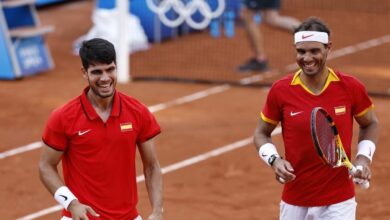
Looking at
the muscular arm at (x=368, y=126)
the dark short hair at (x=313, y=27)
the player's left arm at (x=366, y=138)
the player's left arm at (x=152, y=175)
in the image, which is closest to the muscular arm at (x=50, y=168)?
the player's left arm at (x=152, y=175)

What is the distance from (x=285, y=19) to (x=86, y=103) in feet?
48.9

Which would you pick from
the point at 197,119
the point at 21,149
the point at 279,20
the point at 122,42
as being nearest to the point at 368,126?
the point at 21,149

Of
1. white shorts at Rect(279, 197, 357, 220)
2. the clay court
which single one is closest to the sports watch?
white shorts at Rect(279, 197, 357, 220)

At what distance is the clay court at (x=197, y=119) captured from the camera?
9.88 m

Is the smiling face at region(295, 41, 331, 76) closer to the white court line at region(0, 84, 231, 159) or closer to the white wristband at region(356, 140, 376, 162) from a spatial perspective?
the white wristband at region(356, 140, 376, 162)

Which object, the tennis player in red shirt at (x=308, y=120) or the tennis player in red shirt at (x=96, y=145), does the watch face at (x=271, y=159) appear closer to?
the tennis player in red shirt at (x=308, y=120)

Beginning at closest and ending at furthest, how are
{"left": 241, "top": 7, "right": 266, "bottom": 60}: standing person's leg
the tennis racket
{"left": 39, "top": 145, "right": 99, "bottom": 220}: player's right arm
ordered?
{"left": 39, "top": 145, "right": 99, "bottom": 220}: player's right arm < the tennis racket < {"left": 241, "top": 7, "right": 266, "bottom": 60}: standing person's leg

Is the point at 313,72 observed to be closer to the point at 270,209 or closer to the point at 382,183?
the point at 270,209

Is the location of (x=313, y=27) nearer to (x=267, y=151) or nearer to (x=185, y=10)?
(x=267, y=151)

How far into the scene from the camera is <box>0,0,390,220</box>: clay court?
9875 millimetres

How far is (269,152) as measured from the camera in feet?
20.7

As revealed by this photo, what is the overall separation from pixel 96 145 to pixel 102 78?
0.42 metres

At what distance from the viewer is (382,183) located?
10477mm

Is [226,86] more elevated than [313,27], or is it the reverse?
[313,27]
